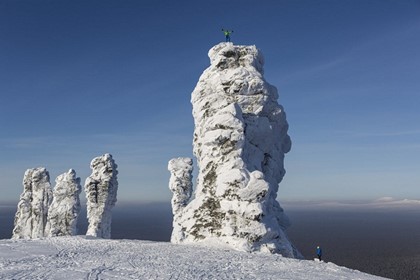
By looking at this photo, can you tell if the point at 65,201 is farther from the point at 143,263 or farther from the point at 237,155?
the point at 143,263

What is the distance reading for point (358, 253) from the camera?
125m

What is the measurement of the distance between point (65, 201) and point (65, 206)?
772 millimetres

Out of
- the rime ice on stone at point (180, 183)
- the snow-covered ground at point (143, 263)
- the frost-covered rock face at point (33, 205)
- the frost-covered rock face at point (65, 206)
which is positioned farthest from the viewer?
the frost-covered rock face at point (33, 205)

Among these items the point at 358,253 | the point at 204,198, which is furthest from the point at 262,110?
the point at 358,253

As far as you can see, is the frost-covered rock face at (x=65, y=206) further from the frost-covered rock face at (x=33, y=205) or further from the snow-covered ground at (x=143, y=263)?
the snow-covered ground at (x=143, y=263)

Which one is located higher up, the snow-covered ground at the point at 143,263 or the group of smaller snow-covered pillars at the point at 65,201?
the group of smaller snow-covered pillars at the point at 65,201

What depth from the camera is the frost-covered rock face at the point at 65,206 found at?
47.9 metres

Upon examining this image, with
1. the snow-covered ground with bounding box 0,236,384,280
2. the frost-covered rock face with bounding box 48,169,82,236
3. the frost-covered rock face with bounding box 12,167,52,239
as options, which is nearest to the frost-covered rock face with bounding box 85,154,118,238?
the frost-covered rock face with bounding box 48,169,82,236

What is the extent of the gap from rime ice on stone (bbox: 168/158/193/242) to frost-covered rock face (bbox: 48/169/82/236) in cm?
1279

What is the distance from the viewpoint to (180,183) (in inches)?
2143

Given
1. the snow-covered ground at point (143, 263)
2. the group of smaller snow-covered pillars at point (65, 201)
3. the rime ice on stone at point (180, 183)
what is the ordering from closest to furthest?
the snow-covered ground at point (143, 263) → the group of smaller snow-covered pillars at point (65, 201) → the rime ice on stone at point (180, 183)

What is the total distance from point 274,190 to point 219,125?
34.9 ft

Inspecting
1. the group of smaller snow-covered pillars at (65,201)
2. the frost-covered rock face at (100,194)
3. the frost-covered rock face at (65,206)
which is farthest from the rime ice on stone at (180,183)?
the frost-covered rock face at (65,206)

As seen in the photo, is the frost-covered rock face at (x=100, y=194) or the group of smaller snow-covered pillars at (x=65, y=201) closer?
the group of smaller snow-covered pillars at (x=65, y=201)
